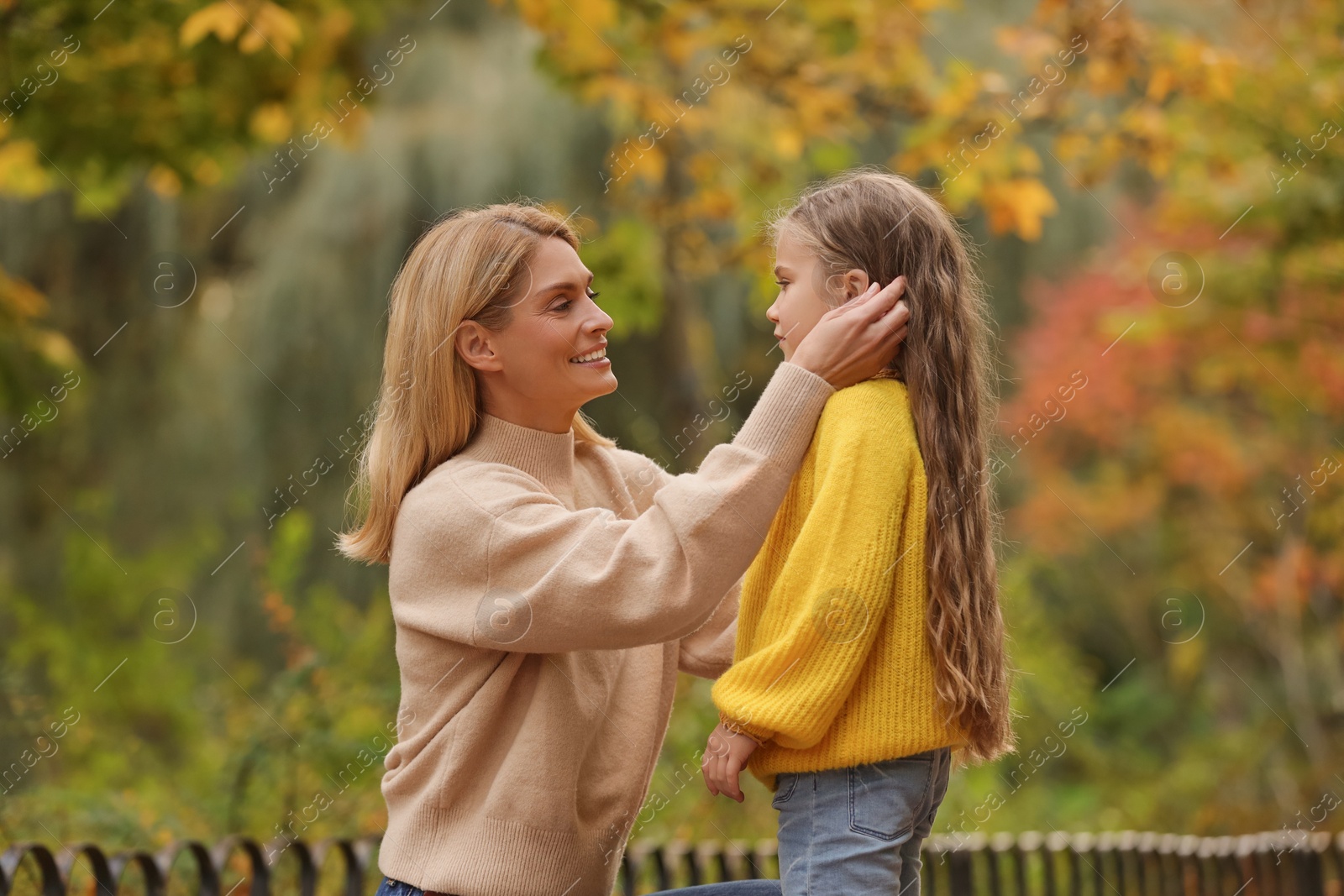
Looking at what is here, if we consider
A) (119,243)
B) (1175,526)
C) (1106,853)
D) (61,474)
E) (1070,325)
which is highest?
(119,243)

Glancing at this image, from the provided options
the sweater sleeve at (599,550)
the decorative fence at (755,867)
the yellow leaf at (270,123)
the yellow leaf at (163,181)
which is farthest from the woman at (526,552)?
the yellow leaf at (163,181)

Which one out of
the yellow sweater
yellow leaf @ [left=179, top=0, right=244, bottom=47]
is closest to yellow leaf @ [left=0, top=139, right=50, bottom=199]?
yellow leaf @ [left=179, top=0, right=244, bottom=47]

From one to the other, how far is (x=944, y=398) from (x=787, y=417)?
0.24 meters

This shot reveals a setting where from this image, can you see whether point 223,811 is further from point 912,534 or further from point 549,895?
point 912,534

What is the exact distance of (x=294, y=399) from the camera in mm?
6930

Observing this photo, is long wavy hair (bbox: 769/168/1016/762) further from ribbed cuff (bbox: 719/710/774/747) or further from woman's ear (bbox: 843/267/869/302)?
ribbed cuff (bbox: 719/710/774/747)

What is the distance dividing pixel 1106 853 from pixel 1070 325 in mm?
5386

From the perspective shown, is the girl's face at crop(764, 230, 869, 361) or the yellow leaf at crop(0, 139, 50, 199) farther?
the yellow leaf at crop(0, 139, 50, 199)

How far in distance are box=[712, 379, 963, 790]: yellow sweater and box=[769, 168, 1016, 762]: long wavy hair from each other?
0.03m

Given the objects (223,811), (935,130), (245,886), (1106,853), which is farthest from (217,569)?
(1106,853)

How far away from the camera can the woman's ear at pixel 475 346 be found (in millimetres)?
1898

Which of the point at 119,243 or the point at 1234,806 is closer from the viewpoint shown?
the point at 1234,806

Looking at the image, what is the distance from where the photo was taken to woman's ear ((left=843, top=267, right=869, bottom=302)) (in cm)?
184

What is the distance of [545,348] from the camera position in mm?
1910
